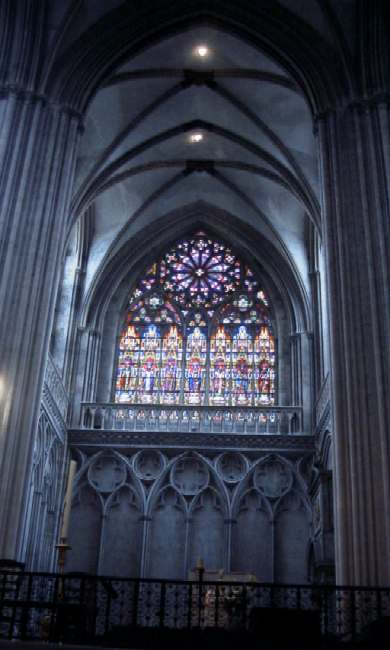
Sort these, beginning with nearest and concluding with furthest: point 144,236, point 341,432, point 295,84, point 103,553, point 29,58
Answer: point 341,432, point 29,58, point 295,84, point 103,553, point 144,236

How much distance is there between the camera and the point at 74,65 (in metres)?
18.0

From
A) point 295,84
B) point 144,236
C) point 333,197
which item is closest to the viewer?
point 333,197

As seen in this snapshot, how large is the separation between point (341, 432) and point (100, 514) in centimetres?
1033

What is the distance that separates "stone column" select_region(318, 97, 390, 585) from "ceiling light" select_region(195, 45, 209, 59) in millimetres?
4659

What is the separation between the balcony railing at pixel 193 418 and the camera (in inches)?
899

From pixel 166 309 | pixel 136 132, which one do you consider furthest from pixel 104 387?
pixel 136 132

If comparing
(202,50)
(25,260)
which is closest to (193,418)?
(25,260)

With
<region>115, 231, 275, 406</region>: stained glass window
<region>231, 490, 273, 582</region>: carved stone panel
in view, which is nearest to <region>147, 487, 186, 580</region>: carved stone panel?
<region>231, 490, 273, 582</region>: carved stone panel

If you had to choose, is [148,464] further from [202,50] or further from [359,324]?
[202,50]

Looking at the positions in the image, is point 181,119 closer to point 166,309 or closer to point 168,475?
point 166,309

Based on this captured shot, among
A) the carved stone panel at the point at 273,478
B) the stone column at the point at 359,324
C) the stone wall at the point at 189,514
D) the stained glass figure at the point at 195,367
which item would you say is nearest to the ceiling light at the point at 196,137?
the stained glass figure at the point at 195,367

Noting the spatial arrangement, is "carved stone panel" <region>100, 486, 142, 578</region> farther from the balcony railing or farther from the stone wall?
the balcony railing

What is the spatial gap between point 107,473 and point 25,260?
8.98 meters

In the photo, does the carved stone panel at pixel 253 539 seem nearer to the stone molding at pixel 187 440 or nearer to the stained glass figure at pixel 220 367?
the stone molding at pixel 187 440
